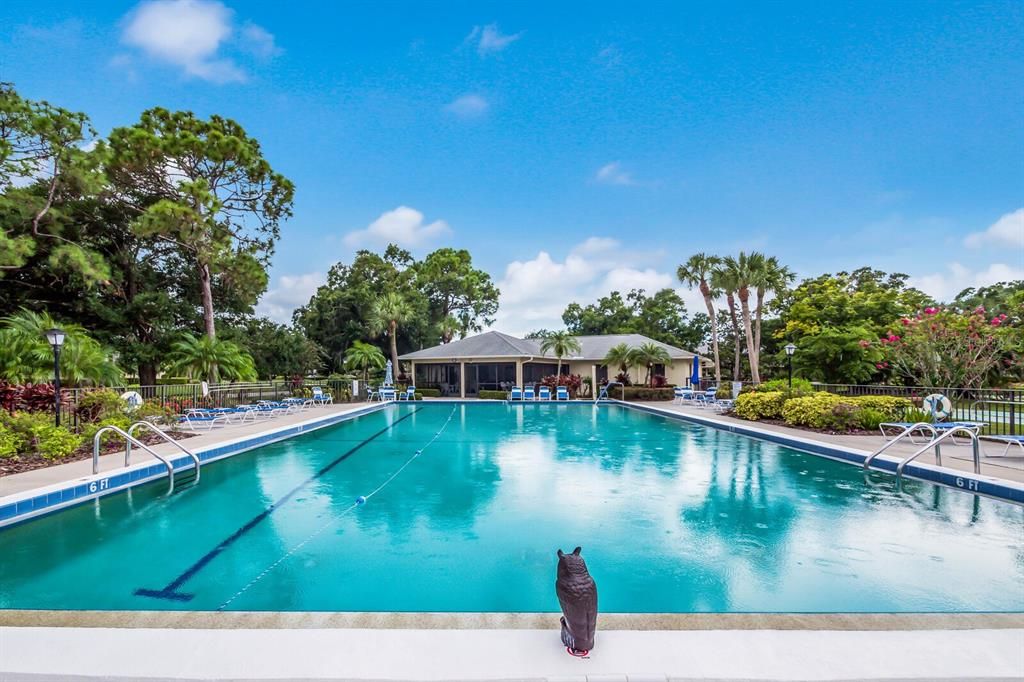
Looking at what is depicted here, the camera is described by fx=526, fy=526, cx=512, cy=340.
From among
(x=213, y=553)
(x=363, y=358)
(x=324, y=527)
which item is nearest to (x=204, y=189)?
(x=363, y=358)

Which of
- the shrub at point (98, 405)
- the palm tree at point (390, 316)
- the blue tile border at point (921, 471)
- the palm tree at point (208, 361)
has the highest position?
the palm tree at point (390, 316)

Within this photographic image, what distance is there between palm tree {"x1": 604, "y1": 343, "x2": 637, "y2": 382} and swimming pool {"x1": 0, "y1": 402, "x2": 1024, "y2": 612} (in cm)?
1876

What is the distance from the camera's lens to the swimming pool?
399 cm

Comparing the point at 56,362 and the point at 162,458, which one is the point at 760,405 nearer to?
the point at 162,458

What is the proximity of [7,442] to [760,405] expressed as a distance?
16.3 metres

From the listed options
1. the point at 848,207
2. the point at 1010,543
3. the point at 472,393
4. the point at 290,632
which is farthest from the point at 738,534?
the point at 472,393

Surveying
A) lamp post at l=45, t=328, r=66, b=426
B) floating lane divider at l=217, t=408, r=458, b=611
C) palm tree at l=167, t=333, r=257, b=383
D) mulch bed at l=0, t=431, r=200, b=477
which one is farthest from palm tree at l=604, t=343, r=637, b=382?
lamp post at l=45, t=328, r=66, b=426

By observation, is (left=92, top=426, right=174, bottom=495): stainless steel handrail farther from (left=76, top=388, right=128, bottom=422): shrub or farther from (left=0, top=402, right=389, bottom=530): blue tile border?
(left=76, top=388, right=128, bottom=422): shrub

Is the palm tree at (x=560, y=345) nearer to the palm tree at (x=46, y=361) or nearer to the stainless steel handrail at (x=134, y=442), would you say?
the palm tree at (x=46, y=361)

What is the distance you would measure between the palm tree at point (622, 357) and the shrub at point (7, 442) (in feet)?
80.1

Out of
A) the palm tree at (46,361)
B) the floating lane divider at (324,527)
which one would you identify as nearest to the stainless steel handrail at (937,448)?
the floating lane divider at (324,527)

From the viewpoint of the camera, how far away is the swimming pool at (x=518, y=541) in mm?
3992

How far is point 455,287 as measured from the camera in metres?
43.6

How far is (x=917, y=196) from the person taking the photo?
65.0ft
